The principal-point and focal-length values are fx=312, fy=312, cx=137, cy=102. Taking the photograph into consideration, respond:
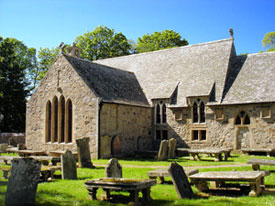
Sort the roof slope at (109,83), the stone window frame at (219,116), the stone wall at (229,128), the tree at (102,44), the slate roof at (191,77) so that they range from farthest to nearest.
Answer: the tree at (102,44) → the stone window frame at (219,116) → the slate roof at (191,77) → the roof slope at (109,83) → the stone wall at (229,128)

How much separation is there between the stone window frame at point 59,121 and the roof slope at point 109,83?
2.36 m

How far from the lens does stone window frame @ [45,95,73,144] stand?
23289 millimetres

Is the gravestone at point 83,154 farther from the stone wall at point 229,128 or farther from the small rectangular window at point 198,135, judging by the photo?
the small rectangular window at point 198,135

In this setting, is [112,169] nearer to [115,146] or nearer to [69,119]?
[115,146]

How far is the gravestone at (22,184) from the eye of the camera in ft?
25.2

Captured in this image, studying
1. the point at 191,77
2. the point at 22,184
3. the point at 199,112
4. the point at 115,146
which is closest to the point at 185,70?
the point at 191,77

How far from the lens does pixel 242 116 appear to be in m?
23.0

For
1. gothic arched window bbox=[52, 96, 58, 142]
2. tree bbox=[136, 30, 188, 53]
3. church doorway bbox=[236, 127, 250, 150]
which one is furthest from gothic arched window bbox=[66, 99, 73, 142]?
tree bbox=[136, 30, 188, 53]

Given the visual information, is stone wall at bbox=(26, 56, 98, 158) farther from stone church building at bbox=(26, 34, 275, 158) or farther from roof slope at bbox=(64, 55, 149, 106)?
roof slope at bbox=(64, 55, 149, 106)

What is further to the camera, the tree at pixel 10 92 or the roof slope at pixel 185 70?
the tree at pixel 10 92

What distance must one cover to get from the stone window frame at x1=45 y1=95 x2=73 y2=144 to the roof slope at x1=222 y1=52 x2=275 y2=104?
11.7m

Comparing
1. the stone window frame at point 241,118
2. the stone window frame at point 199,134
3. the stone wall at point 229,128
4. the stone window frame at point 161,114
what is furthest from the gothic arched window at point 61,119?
the stone window frame at point 241,118

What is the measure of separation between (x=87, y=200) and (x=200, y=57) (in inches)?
853

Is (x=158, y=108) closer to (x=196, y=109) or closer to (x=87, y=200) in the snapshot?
(x=196, y=109)
